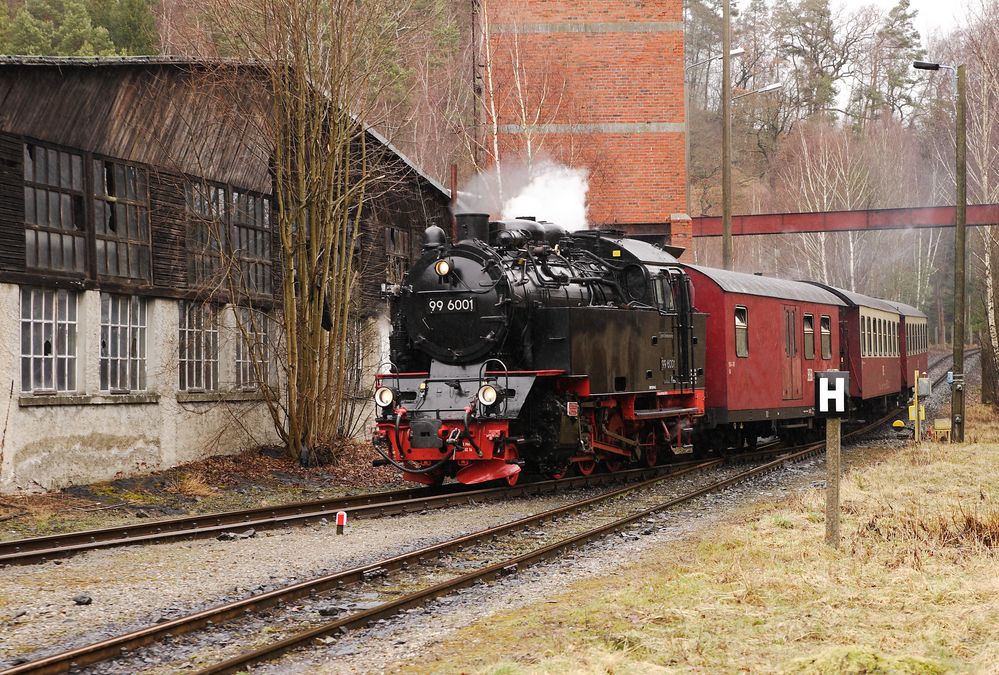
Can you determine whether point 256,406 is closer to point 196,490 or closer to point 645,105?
point 196,490

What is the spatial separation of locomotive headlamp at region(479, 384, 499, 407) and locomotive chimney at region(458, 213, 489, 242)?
2341 millimetres

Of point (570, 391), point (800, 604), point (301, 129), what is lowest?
point (800, 604)

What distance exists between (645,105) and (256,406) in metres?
14.8

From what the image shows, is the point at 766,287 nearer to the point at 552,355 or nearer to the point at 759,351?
the point at 759,351

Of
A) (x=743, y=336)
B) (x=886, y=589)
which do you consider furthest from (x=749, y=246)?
(x=886, y=589)

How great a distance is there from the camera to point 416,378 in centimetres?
1340

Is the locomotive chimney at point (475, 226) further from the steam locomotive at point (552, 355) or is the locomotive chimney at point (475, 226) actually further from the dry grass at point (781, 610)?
the dry grass at point (781, 610)

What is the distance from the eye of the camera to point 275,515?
39.7ft

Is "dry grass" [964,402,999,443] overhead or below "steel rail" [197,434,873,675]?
overhead

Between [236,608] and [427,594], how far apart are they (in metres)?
1.31

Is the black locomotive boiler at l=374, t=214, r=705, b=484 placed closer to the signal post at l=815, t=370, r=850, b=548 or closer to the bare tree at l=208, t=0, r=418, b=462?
the bare tree at l=208, t=0, r=418, b=462

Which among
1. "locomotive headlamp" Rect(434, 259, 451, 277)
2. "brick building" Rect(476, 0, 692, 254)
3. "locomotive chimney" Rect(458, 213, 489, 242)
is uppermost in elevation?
"brick building" Rect(476, 0, 692, 254)

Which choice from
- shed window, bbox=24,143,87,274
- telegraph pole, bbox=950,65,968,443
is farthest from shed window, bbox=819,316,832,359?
shed window, bbox=24,143,87,274

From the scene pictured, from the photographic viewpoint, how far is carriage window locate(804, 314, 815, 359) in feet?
66.1
